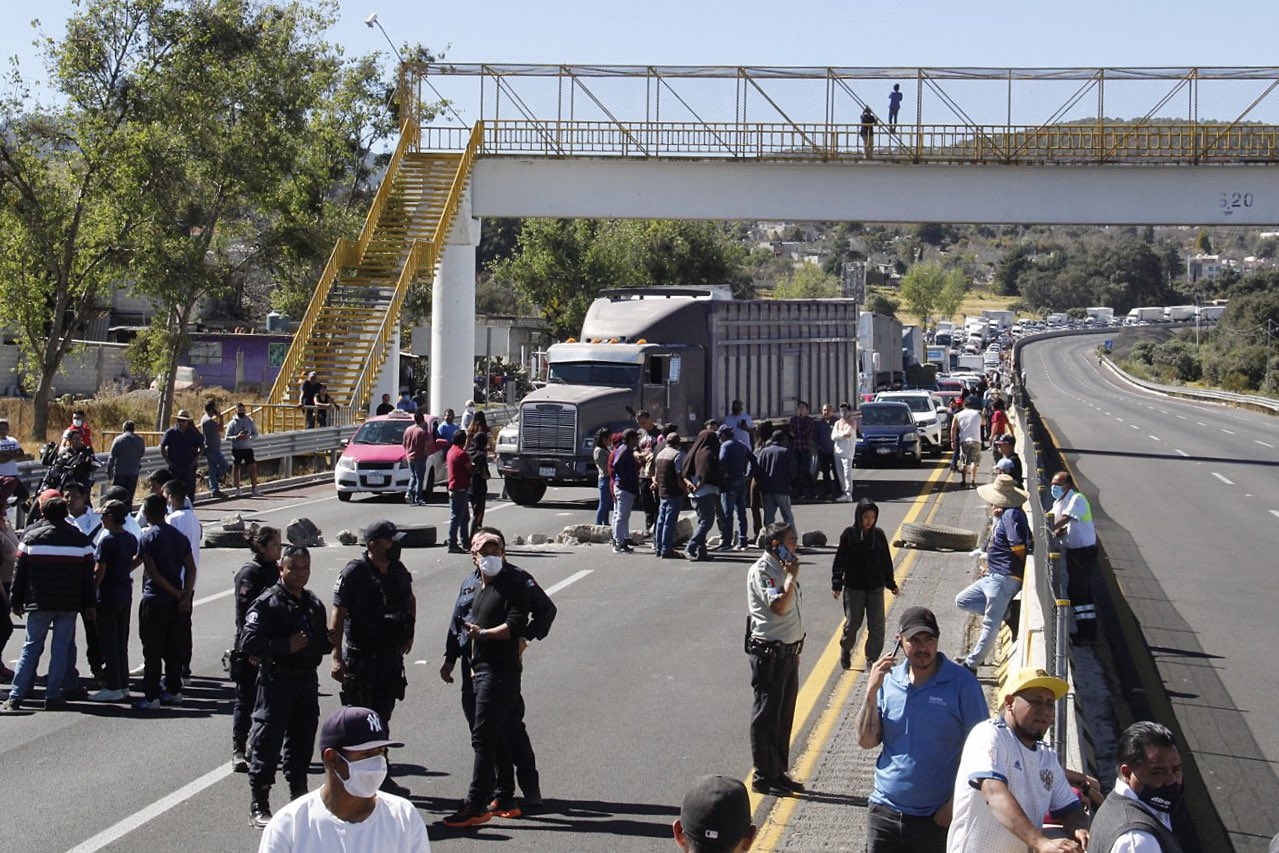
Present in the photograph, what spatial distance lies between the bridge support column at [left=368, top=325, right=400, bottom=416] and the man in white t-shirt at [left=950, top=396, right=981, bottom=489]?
15.2 metres

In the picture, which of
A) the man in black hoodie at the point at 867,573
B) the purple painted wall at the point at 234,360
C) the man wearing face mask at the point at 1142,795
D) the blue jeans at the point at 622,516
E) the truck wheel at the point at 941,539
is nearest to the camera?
the man wearing face mask at the point at 1142,795

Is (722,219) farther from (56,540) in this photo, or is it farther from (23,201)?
(56,540)

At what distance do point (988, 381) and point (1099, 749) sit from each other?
4902 centimetres

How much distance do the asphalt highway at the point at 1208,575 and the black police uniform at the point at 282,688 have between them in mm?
5491

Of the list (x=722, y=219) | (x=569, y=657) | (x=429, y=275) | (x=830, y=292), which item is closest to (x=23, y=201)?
(x=429, y=275)

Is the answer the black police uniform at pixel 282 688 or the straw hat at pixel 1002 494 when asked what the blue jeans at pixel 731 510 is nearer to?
the straw hat at pixel 1002 494

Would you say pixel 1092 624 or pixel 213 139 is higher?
pixel 213 139

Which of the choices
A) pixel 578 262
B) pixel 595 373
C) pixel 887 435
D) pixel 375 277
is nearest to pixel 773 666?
pixel 595 373

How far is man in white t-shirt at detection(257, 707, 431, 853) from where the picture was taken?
4820 mm

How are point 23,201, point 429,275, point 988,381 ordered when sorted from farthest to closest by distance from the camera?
point 988,381 → point 429,275 → point 23,201

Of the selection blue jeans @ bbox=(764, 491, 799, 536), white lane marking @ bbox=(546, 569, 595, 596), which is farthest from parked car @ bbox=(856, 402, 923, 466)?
white lane marking @ bbox=(546, 569, 595, 596)

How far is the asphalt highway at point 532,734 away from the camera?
29.1 ft

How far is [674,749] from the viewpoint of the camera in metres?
10.6

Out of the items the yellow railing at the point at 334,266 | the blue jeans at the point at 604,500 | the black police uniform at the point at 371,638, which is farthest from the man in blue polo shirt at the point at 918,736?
the yellow railing at the point at 334,266
